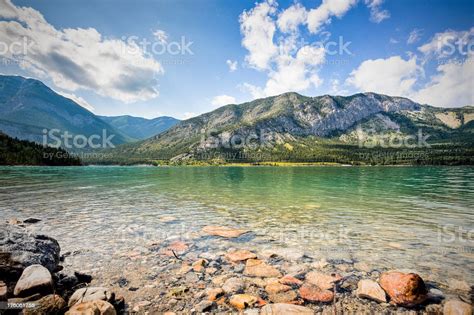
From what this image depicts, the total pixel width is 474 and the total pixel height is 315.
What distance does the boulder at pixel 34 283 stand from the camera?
21.2ft

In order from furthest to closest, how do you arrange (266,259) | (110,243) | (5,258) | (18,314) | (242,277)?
(110,243), (266,259), (242,277), (5,258), (18,314)

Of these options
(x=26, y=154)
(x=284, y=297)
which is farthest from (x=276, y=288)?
(x=26, y=154)

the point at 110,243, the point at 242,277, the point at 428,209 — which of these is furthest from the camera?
the point at 428,209

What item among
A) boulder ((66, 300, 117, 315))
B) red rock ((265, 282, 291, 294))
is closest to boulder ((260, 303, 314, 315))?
red rock ((265, 282, 291, 294))

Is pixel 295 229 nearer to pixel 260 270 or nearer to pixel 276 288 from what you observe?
pixel 260 270

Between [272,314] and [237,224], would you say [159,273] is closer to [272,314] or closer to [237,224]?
[272,314]

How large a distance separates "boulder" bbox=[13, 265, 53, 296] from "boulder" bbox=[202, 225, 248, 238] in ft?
27.4

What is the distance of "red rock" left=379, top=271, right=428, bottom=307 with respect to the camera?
701 centimetres

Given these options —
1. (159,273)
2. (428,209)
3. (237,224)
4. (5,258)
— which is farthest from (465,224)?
(5,258)

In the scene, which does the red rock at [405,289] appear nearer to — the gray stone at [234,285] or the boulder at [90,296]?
the gray stone at [234,285]

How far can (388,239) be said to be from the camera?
1330 cm

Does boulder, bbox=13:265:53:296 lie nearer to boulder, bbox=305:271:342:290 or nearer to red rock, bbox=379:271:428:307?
boulder, bbox=305:271:342:290

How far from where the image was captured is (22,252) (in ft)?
27.4

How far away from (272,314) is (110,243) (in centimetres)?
966
